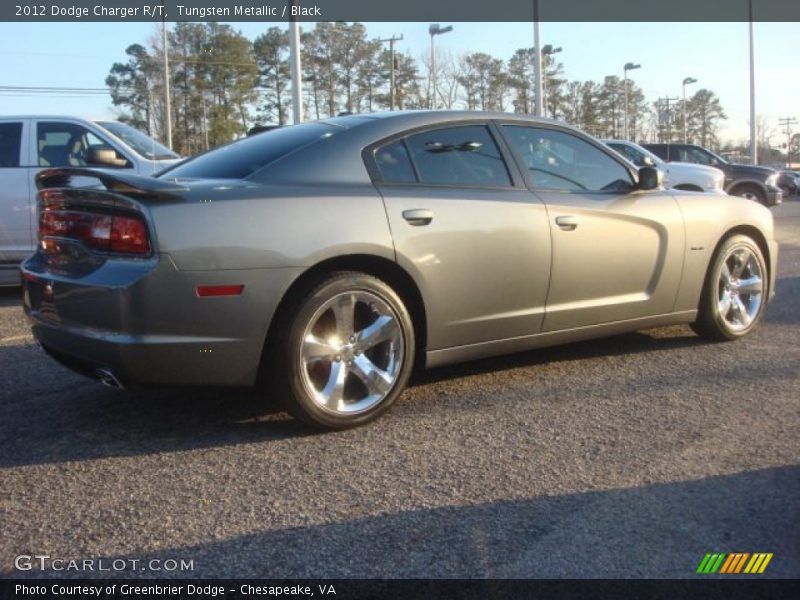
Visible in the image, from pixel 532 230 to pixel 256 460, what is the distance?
6.30 ft

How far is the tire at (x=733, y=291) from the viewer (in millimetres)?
5180

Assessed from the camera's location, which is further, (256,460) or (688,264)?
(688,264)

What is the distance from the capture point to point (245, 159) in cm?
397

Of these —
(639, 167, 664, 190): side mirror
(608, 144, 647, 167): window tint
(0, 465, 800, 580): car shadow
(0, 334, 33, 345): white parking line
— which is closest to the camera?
(0, 465, 800, 580): car shadow

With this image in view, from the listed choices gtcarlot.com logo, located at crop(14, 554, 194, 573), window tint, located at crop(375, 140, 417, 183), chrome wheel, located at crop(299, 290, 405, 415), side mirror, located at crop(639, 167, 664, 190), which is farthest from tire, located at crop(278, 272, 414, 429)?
side mirror, located at crop(639, 167, 664, 190)

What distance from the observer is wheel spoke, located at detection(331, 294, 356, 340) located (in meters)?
3.66

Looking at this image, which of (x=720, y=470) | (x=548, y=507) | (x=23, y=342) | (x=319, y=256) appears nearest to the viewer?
(x=548, y=507)

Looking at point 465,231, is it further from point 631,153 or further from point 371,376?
point 631,153

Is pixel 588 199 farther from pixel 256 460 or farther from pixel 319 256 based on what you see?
pixel 256 460

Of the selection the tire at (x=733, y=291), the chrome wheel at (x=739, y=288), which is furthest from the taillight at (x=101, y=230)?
the chrome wheel at (x=739, y=288)

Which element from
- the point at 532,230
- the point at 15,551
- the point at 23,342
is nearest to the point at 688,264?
the point at 532,230
